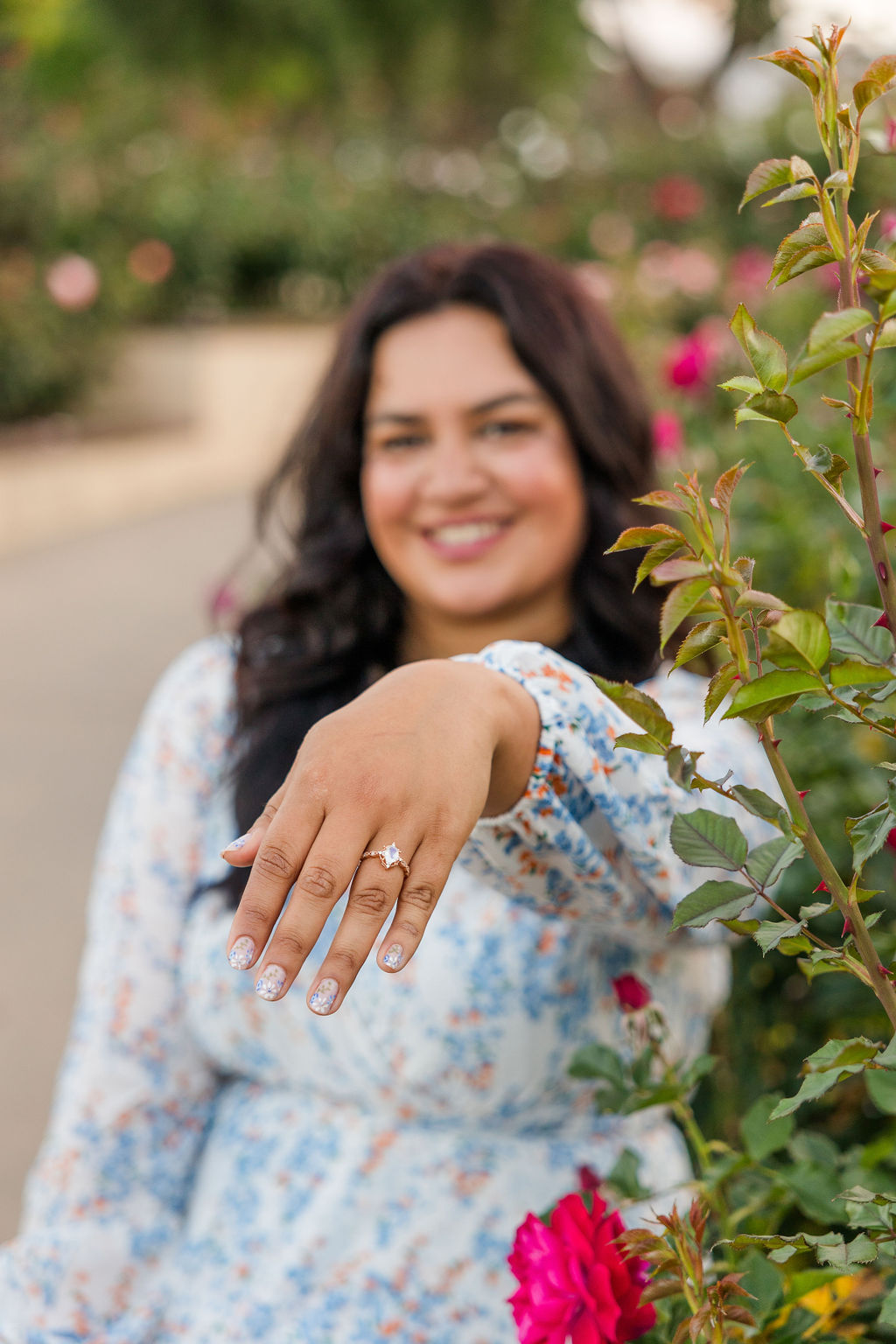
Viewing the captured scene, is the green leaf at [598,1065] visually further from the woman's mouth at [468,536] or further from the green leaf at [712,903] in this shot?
the woman's mouth at [468,536]

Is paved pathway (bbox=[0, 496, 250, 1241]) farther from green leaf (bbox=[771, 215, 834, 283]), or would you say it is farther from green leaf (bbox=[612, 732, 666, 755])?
green leaf (bbox=[771, 215, 834, 283])

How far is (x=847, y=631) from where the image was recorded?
568mm

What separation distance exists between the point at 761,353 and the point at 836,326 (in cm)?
8

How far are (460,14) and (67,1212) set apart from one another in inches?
870

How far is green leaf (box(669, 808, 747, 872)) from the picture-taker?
0.59 m

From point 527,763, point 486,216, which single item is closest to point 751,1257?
point 527,763

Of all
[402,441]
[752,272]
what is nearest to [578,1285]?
[402,441]

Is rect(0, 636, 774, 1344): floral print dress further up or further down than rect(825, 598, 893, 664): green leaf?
further down

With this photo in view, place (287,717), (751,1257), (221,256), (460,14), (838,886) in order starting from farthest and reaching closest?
(460,14) < (221,256) < (287,717) < (751,1257) < (838,886)

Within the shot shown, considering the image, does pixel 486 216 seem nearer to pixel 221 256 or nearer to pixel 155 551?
pixel 221 256

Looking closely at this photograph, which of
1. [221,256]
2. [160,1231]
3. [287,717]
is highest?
[221,256]

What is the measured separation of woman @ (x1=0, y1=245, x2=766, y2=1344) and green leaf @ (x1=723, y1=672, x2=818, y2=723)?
0.89ft

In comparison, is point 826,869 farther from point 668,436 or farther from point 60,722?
point 60,722

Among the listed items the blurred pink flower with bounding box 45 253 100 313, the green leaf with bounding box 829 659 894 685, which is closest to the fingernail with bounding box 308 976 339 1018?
the green leaf with bounding box 829 659 894 685
